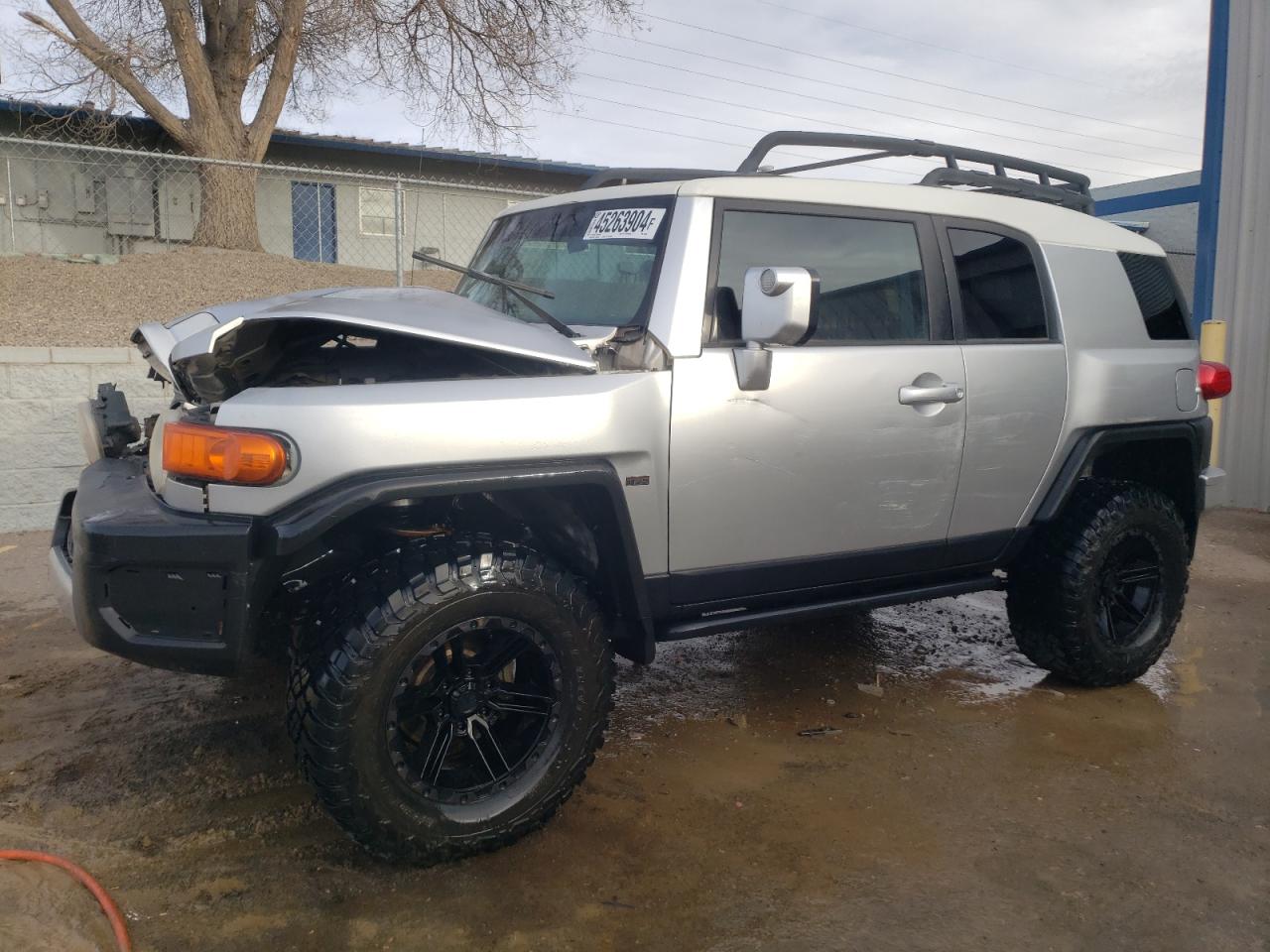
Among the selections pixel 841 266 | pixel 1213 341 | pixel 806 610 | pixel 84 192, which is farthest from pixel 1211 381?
pixel 84 192

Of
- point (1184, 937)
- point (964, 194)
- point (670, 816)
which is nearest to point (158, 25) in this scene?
point (964, 194)

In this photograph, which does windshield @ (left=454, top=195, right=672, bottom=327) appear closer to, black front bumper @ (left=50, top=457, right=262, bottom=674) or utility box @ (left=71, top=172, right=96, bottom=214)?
black front bumper @ (left=50, top=457, right=262, bottom=674)

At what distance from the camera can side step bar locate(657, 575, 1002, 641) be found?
10.8ft

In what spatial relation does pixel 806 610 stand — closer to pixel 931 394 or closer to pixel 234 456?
pixel 931 394

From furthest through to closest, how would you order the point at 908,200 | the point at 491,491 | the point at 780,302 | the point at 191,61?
the point at 191,61
the point at 908,200
the point at 780,302
the point at 491,491

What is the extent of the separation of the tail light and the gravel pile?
683 cm

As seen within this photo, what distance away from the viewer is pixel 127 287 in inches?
398

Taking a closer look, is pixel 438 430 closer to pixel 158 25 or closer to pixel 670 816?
pixel 670 816

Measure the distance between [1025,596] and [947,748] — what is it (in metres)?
0.86

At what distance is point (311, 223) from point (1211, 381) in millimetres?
17872

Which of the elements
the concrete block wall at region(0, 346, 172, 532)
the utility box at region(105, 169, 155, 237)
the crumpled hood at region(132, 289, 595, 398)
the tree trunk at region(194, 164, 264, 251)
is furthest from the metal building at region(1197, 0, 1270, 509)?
the utility box at region(105, 169, 155, 237)

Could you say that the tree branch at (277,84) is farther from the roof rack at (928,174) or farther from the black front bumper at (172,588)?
the black front bumper at (172,588)

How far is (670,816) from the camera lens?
10.3 feet

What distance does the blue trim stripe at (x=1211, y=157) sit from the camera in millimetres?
8406
